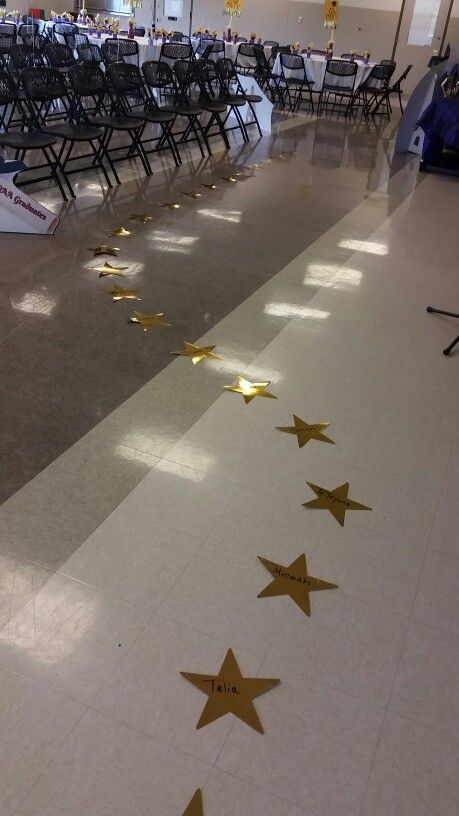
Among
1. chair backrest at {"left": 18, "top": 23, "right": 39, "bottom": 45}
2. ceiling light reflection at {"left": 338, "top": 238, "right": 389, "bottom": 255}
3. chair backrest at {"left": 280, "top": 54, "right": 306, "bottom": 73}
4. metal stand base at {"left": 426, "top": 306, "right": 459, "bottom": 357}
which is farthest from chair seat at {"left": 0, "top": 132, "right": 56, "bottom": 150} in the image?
chair backrest at {"left": 280, "top": 54, "right": 306, "bottom": 73}

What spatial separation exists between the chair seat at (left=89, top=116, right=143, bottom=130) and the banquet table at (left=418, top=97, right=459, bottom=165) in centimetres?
380

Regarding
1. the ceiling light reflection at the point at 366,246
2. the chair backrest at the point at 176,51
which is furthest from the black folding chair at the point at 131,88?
the chair backrest at the point at 176,51

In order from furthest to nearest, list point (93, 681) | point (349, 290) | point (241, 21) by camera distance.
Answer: point (241, 21) < point (349, 290) < point (93, 681)

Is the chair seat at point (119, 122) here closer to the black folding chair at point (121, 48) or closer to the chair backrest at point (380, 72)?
the black folding chair at point (121, 48)

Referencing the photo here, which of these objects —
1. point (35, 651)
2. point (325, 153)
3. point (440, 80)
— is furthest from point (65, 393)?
point (440, 80)

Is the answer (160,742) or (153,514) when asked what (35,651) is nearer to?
(160,742)

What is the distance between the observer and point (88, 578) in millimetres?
1948

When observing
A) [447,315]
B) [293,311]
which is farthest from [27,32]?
[447,315]

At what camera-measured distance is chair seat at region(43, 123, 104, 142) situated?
16.5 ft

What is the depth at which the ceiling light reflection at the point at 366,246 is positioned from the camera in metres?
5.00

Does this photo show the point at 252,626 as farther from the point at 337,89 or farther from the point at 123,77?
the point at 337,89

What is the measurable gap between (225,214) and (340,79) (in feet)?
26.1

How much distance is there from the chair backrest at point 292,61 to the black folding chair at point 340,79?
0.48 m

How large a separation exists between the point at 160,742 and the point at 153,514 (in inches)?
31.9
